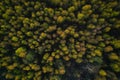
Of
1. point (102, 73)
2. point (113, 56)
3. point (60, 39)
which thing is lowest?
point (102, 73)

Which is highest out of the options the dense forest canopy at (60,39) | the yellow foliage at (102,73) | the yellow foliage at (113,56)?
the dense forest canopy at (60,39)

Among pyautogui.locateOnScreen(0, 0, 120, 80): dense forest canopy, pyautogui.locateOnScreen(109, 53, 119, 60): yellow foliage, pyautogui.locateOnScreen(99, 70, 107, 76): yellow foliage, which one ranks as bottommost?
pyautogui.locateOnScreen(99, 70, 107, 76): yellow foliage

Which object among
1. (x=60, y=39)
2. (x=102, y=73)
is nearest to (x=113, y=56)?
(x=102, y=73)

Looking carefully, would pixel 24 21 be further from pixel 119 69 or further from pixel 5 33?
pixel 119 69

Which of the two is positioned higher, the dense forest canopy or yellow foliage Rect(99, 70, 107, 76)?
the dense forest canopy

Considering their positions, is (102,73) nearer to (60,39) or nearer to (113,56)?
(113,56)

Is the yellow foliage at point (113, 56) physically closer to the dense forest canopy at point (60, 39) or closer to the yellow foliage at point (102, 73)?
the dense forest canopy at point (60, 39)

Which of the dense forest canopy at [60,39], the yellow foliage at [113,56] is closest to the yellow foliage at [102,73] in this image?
the dense forest canopy at [60,39]

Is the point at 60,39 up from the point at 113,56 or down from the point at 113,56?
up

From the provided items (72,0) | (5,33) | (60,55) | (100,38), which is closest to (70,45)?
(60,55)

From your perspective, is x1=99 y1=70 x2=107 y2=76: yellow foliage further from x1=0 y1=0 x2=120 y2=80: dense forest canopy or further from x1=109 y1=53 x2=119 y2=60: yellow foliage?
x1=109 y1=53 x2=119 y2=60: yellow foliage

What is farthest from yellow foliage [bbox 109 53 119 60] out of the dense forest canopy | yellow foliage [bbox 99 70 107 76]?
yellow foliage [bbox 99 70 107 76]
